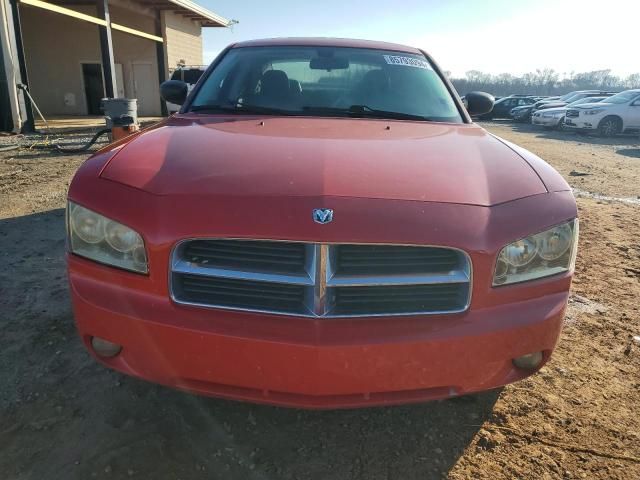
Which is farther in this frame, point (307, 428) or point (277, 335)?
point (307, 428)

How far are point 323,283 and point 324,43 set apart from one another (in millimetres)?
2406

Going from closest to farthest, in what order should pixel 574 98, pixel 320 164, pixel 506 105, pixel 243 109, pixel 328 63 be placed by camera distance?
1. pixel 320 164
2. pixel 243 109
3. pixel 328 63
4. pixel 574 98
5. pixel 506 105

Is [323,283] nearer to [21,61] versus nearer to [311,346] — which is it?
[311,346]

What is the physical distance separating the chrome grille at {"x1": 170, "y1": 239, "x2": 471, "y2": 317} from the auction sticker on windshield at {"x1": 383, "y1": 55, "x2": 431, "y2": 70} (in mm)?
2051

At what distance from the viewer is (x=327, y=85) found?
322cm

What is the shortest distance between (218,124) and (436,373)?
1669 mm

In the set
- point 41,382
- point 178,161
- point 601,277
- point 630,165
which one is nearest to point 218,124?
point 178,161

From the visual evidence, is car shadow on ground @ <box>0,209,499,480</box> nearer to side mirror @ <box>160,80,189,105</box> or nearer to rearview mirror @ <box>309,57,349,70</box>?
side mirror @ <box>160,80,189,105</box>

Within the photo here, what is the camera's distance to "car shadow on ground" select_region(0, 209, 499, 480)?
6.32 ft

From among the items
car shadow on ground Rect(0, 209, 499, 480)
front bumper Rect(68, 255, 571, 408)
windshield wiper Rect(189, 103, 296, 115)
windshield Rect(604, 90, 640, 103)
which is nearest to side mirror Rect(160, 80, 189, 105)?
windshield wiper Rect(189, 103, 296, 115)

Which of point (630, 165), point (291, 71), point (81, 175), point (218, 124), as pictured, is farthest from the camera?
point (630, 165)

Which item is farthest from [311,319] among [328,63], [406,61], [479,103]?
[479,103]

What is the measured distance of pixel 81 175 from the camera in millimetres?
1956

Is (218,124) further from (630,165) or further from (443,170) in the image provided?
(630,165)
